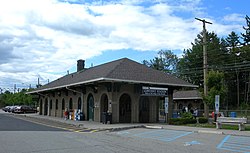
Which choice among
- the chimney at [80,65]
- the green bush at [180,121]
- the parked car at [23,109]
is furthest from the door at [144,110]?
the parked car at [23,109]

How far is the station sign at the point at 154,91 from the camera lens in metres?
29.1

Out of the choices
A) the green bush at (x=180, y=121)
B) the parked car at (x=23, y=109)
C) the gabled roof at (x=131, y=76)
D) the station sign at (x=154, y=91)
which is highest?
the gabled roof at (x=131, y=76)

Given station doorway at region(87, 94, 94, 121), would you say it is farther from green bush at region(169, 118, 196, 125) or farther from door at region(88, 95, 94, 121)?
green bush at region(169, 118, 196, 125)

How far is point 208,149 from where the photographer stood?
12680 mm

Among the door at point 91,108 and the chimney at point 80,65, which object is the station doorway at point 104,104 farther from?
the chimney at point 80,65

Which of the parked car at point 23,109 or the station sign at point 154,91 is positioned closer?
the station sign at point 154,91

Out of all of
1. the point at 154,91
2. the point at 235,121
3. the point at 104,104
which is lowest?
the point at 235,121

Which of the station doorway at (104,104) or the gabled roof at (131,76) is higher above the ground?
the gabled roof at (131,76)

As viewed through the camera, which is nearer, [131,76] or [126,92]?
[131,76]

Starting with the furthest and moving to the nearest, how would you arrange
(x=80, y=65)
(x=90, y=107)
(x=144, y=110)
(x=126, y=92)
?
(x=80, y=65)
(x=90, y=107)
(x=144, y=110)
(x=126, y=92)

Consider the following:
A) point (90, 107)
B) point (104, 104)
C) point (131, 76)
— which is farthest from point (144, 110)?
point (90, 107)

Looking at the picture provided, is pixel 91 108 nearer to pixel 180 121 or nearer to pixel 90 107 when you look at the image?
pixel 90 107

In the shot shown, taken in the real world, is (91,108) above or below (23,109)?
above

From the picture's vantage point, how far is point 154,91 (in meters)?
29.8
